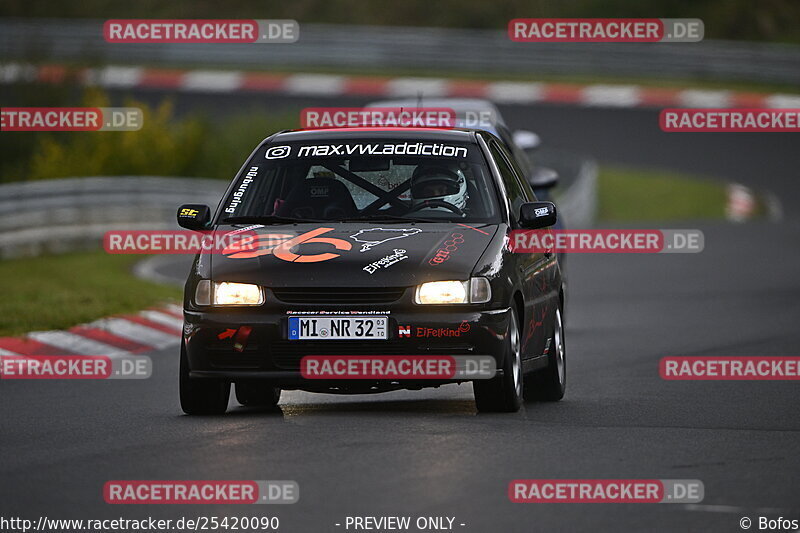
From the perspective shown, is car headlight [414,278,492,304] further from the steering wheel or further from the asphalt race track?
the steering wheel

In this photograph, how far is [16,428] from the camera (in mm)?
9602

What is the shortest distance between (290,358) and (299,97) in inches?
1352

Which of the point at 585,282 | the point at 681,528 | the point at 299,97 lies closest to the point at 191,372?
the point at 681,528

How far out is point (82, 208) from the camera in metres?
26.7

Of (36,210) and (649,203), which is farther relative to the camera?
(649,203)

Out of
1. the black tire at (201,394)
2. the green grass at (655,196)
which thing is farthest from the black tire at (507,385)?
the green grass at (655,196)

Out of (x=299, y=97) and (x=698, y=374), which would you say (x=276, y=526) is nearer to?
(x=698, y=374)

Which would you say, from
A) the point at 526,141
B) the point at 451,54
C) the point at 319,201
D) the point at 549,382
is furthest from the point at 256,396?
the point at 451,54

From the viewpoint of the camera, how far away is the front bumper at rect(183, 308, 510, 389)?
9320 millimetres

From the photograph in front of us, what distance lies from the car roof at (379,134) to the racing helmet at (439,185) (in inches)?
12.1

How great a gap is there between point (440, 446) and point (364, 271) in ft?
4.22

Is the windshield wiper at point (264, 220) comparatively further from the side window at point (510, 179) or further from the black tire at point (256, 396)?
the side window at point (510, 179)

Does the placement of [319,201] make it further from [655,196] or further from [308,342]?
[655,196]

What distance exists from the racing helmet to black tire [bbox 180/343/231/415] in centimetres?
156
